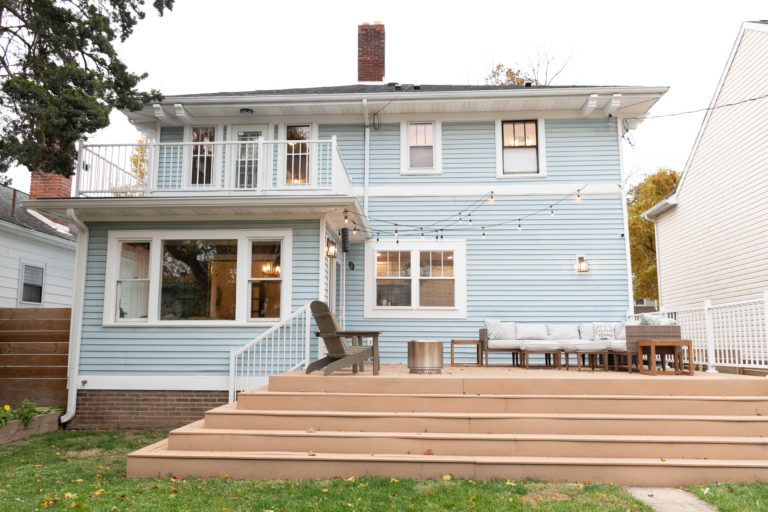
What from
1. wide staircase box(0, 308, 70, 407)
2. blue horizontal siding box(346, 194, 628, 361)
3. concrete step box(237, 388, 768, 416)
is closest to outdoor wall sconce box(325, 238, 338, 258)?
blue horizontal siding box(346, 194, 628, 361)

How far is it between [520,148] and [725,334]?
484cm

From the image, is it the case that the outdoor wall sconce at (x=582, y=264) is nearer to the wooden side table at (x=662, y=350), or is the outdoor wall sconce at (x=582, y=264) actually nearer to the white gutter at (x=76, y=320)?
the wooden side table at (x=662, y=350)

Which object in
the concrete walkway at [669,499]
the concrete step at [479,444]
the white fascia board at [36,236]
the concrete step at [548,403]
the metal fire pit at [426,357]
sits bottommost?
the concrete walkway at [669,499]

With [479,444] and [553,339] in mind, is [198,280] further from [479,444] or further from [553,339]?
[553,339]

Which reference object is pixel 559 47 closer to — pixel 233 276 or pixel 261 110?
pixel 261 110

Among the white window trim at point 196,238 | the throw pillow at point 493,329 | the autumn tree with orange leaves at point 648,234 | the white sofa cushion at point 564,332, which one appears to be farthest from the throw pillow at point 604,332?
the autumn tree with orange leaves at point 648,234

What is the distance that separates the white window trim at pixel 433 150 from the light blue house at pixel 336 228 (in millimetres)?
29

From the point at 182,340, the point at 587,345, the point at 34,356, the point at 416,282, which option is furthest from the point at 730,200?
the point at 34,356

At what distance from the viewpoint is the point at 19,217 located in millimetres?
12961

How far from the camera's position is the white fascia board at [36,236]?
11.9 m

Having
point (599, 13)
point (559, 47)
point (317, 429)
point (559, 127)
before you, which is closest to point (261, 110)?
point (559, 127)

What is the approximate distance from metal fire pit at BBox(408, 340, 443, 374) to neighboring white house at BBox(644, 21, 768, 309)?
25.7 feet

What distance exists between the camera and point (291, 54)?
60.2 meters

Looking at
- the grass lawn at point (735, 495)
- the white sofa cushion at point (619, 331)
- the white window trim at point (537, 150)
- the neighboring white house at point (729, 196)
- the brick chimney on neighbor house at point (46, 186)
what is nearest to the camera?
the grass lawn at point (735, 495)
